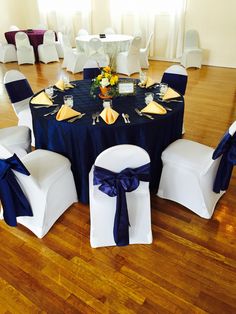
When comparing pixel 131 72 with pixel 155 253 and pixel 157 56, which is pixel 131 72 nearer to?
pixel 157 56

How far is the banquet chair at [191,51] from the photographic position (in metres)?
6.25

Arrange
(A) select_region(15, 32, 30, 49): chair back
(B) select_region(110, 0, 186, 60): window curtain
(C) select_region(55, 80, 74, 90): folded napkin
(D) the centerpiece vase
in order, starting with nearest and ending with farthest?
(D) the centerpiece vase
(C) select_region(55, 80, 74, 90): folded napkin
(B) select_region(110, 0, 186, 60): window curtain
(A) select_region(15, 32, 30, 49): chair back

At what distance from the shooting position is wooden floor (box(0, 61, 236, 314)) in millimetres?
1627

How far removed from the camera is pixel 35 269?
1.84 m

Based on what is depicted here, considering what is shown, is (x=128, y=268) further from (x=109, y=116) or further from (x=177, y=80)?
(x=177, y=80)

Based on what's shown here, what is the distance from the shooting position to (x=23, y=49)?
22.8 ft

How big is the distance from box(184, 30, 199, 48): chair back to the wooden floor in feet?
17.0

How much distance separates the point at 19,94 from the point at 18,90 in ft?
0.15

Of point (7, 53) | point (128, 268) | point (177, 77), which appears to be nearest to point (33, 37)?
point (7, 53)

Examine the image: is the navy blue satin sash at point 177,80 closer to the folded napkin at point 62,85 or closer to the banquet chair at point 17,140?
the folded napkin at point 62,85

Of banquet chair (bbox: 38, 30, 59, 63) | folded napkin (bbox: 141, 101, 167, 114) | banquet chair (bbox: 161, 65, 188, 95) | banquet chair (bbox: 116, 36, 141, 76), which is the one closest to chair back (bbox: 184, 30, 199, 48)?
banquet chair (bbox: 116, 36, 141, 76)

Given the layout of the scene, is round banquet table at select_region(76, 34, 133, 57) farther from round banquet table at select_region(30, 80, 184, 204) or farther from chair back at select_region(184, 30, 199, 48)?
round banquet table at select_region(30, 80, 184, 204)

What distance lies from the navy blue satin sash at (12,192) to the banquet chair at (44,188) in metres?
0.01

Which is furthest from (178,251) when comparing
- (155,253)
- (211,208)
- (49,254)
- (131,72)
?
(131,72)
